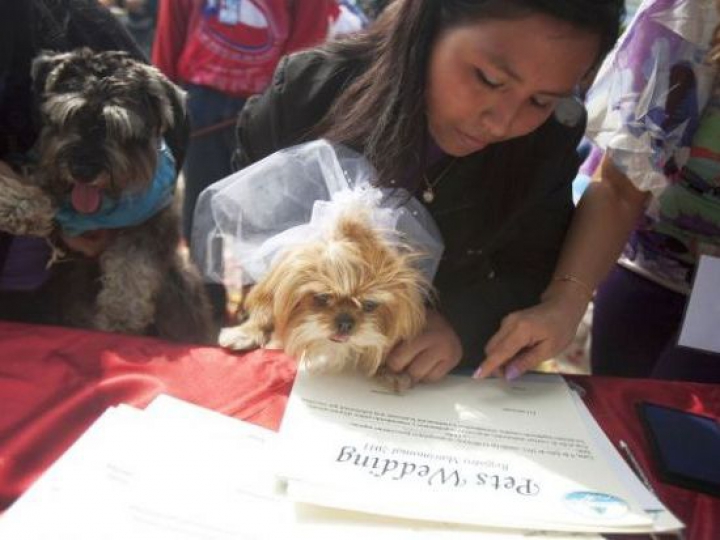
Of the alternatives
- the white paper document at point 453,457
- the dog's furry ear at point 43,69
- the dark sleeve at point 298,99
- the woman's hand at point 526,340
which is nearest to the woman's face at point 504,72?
the dark sleeve at point 298,99

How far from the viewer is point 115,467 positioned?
742 mm

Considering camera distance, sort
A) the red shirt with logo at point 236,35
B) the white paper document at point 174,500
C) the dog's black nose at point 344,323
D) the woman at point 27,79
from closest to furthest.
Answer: the white paper document at point 174,500 → the dog's black nose at point 344,323 → the woman at point 27,79 → the red shirt with logo at point 236,35

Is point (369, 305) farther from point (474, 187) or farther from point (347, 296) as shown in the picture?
point (474, 187)

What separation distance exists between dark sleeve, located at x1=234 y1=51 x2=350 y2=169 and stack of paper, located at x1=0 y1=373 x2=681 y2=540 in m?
0.49

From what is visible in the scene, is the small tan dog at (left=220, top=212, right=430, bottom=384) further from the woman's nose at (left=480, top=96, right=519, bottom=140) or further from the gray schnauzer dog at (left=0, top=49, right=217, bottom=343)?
the gray schnauzer dog at (left=0, top=49, right=217, bottom=343)

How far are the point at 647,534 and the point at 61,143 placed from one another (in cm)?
135

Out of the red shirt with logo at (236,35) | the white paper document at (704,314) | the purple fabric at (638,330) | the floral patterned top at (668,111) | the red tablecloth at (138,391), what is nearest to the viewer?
the red tablecloth at (138,391)

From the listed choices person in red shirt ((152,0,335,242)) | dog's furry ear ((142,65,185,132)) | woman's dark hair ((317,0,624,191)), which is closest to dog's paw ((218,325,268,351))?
woman's dark hair ((317,0,624,191))

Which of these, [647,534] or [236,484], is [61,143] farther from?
[647,534]

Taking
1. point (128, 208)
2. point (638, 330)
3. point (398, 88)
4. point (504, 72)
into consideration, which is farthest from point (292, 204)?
point (638, 330)

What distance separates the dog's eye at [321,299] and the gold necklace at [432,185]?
29 centimetres

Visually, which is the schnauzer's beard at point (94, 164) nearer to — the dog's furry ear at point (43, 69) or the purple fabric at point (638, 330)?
the dog's furry ear at point (43, 69)

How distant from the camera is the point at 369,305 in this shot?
897mm

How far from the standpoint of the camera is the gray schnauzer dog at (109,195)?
1346mm
